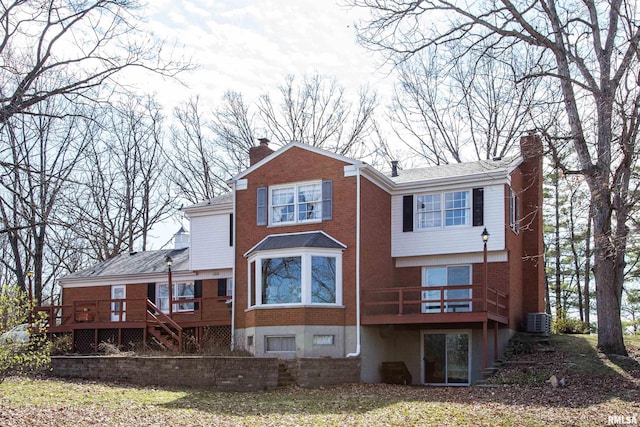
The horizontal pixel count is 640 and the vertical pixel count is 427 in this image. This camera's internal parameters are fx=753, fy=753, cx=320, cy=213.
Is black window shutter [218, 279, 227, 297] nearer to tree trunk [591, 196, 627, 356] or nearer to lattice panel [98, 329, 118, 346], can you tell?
lattice panel [98, 329, 118, 346]

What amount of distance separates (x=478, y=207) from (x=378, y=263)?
12.3 ft

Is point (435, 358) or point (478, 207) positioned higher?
point (478, 207)

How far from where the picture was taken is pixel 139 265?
33031 millimetres

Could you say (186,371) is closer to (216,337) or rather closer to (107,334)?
(216,337)

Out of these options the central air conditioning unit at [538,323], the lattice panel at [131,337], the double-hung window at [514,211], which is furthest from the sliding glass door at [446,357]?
the lattice panel at [131,337]

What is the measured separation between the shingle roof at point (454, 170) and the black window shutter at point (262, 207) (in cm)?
464

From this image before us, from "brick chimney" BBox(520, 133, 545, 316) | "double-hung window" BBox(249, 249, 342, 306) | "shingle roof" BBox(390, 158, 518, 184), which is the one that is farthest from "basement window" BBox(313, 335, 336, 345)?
"brick chimney" BBox(520, 133, 545, 316)

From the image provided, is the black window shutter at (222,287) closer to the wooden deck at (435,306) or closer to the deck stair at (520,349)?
the wooden deck at (435,306)

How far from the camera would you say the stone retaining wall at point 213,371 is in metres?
20.5

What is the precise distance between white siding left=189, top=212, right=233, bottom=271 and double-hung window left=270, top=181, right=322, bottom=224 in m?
3.46

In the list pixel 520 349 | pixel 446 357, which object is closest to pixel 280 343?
pixel 446 357

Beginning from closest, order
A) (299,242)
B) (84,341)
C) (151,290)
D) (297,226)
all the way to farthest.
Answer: (299,242) < (297,226) < (84,341) < (151,290)

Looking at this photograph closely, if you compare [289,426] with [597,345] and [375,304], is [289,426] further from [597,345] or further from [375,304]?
[597,345]

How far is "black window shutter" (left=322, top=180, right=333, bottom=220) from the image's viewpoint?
23984 millimetres
